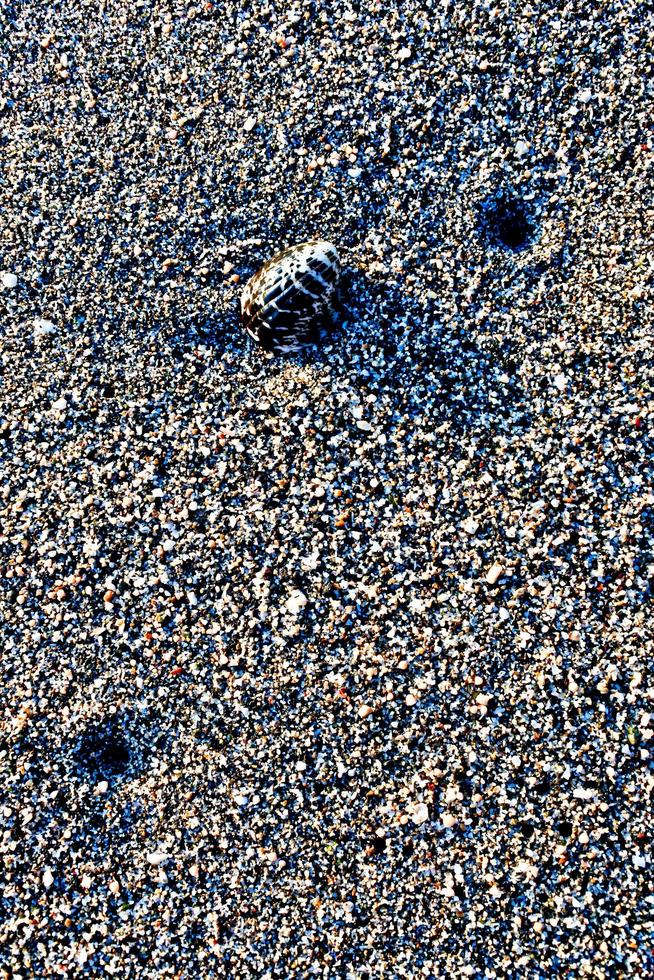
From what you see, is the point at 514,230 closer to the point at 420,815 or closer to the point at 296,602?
the point at 296,602

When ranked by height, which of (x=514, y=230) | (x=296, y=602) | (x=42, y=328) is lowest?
(x=296, y=602)

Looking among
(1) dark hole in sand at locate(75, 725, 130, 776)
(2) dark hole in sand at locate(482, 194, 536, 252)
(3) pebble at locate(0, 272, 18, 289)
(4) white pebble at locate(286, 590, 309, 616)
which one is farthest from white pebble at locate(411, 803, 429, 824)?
(3) pebble at locate(0, 272, 18, 289)

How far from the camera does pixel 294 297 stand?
7.80 ft

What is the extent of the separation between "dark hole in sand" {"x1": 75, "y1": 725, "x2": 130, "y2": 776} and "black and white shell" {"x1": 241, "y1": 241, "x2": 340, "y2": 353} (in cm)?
119

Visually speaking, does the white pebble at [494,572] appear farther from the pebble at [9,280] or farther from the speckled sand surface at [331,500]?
the pebble at [9,280]

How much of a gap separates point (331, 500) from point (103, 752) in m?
0.93

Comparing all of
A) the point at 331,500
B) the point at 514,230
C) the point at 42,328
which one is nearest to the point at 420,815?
the point at 331,500

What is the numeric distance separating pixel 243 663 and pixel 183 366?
0.91 metres

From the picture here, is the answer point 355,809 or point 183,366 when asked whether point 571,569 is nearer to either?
point 355,809

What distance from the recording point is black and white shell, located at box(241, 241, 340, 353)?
93.8 inches

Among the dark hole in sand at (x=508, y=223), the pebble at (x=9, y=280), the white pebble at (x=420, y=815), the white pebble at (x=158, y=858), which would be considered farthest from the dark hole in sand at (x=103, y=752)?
the dark hole in sand at (x=508, y=223)

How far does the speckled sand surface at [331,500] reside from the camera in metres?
2.09

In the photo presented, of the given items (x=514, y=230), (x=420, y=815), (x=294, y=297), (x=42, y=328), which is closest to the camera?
(x=420, y=815)

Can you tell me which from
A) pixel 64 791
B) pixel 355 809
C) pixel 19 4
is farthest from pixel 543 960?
pixel 19 4
